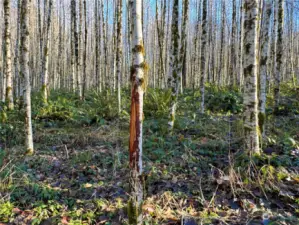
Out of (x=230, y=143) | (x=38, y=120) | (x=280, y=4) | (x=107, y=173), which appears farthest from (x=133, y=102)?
(x=280, y=4)

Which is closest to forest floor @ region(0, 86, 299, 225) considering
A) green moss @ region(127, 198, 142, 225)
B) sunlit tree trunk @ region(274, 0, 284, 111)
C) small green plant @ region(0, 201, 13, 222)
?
small green plant @ region(0, 201, 13, 222)

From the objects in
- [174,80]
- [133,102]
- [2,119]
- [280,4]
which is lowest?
[2,119]

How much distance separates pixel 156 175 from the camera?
456 centimetres

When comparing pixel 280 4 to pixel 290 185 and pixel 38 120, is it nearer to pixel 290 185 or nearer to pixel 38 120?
pixel 290 185

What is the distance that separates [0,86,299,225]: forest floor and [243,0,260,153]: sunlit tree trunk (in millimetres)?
381

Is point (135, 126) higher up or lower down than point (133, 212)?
higher up

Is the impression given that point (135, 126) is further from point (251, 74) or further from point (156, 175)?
point (251, 74)

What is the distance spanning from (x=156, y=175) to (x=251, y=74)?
7.98ft

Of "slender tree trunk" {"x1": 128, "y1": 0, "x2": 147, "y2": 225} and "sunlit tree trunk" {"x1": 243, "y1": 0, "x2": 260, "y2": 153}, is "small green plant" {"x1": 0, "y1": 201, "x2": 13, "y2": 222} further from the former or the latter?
"sunlit tree trunk" {"x1": 243, "y1": 0, "x2": 260, "y2": 153}

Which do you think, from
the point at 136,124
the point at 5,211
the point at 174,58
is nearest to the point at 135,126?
the point at 136,124

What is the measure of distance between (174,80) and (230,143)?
2225mm

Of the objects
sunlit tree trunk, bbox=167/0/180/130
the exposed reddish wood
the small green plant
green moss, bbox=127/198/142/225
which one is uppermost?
sunlit tree trunk, bbox=167/0/180/130

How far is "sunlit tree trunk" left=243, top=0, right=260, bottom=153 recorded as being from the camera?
461 centimetres

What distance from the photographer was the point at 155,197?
3955 millimetres
